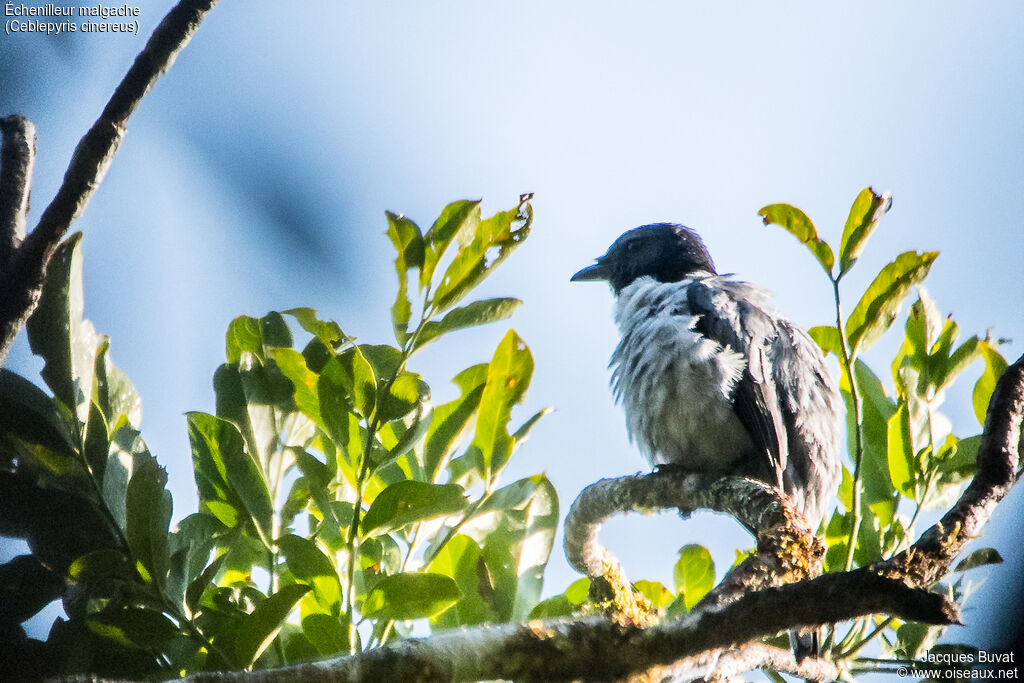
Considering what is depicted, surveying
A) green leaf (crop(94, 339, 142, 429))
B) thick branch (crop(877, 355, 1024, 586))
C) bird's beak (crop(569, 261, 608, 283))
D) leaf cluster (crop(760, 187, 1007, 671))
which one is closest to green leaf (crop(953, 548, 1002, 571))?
leaf cluster (crop(760, 187, 1007, 671))

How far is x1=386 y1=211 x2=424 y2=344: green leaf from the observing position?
2051 millimetres

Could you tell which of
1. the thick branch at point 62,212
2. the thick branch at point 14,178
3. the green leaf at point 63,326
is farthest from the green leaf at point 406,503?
the thick branch at point 14,178

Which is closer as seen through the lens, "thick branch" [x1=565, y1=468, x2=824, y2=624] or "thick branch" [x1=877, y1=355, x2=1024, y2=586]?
"thick branch" [x1=877, y1=355, x2=1024, y2=586]

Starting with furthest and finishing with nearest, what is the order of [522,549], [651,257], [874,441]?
[651,257] < [874,441] < [522,549]

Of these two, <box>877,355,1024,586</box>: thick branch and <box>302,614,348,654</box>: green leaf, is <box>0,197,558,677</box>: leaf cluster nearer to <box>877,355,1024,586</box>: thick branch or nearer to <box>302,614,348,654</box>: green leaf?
<box>302,614,348,654</box>: green leaf

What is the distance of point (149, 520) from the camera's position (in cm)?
→ 171

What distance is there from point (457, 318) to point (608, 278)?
3.02m

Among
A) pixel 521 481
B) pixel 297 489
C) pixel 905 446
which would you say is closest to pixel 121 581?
pixel 297 489

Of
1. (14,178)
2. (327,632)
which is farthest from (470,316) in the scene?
(14,178)

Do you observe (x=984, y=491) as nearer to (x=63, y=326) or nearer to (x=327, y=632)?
(x=327, y=632)

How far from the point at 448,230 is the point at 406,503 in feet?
2.25

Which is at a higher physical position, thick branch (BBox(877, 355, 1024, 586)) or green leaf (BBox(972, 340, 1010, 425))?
green leaf (BBox(972, 340, 1010, 425))

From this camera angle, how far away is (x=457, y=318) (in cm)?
211

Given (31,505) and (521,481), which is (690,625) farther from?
(31,505)
